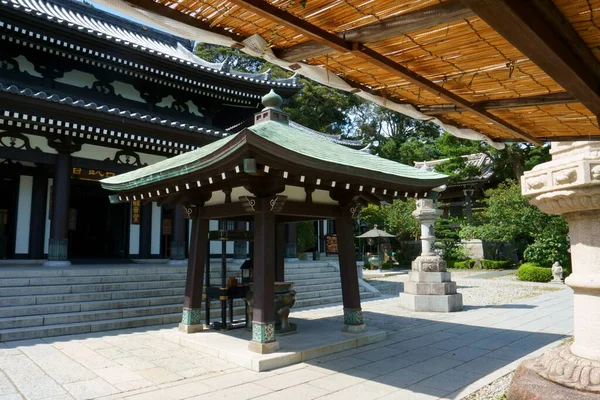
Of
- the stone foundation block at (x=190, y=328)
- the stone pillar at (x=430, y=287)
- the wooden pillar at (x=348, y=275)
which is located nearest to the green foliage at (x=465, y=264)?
the stone pillar at (x=430, y=287)

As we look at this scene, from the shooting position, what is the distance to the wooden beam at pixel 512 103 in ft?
8.80

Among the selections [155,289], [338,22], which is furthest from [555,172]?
[155,289]

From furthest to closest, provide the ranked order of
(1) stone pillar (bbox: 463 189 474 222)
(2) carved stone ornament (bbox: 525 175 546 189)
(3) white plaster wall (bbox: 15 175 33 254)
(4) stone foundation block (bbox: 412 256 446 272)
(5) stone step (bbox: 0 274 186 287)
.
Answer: (1) stone pillar (bbox: 463 189 474 222)
(3) white plaster wall (bbox: 15 175 33 254)
(4) stone foundation block (bbox: 412 256 446 272)
(5) stone step (bbox: 0 274 186 287)
(2) carved stone ornament (bbox: 525 175 546 189)

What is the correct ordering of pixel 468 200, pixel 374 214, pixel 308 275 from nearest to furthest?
pixel 308 275
pixel 374 214
pixel 468 200

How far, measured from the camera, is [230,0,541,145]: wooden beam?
75.5 inches

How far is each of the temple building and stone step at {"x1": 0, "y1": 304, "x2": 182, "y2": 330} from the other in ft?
8.59

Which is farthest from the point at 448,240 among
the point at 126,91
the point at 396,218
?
the point at 126,91

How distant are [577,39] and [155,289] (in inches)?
392

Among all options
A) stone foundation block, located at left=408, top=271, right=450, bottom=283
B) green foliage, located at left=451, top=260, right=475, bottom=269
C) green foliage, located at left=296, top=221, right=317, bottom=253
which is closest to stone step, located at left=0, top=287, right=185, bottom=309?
stone foundation block, located at left=408, top=271, right=450, bottom=283

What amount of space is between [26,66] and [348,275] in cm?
1149

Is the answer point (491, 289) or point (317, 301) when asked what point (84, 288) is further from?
point (491, 289)

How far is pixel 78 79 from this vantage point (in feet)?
42.3

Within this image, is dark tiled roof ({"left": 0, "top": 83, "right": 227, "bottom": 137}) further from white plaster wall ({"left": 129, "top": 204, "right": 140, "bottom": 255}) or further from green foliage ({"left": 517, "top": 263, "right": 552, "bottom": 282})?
Answer: green foliage ({"left": 517, "top": 263, "right": 552, "bottom": 282})

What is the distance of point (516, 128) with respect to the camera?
11.1ft
